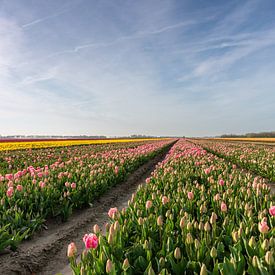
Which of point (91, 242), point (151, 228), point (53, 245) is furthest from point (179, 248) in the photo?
point (53, 245)

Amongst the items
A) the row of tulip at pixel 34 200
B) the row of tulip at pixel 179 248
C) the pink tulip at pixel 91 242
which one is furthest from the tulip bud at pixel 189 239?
the row of tulip at pixel 34 200

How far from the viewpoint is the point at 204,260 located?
7.53ft

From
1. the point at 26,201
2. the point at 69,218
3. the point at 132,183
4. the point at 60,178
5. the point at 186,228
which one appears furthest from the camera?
the point at 132,183

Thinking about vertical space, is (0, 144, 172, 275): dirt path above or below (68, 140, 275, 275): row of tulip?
below

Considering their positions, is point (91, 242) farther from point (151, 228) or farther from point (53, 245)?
point (53, 245)

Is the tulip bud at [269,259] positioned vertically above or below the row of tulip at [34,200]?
above

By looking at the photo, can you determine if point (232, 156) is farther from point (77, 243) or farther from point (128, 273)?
point (128, 273)

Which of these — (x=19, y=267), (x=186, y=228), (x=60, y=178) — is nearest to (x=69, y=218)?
(x=60, y=178)

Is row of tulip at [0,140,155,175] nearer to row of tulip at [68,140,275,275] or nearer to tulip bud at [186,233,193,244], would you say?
row of tulip at [68,140,275,275]

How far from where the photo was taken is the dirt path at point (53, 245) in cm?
365

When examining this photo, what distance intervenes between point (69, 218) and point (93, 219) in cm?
55

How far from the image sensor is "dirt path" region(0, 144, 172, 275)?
12.0 ft

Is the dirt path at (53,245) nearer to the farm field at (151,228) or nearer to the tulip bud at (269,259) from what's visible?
the farm field at (151,228)

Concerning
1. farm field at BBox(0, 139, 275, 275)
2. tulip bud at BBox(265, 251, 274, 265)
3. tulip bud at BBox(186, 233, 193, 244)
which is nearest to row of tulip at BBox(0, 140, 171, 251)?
farm field at BBox(0, 139, 275, 275)
